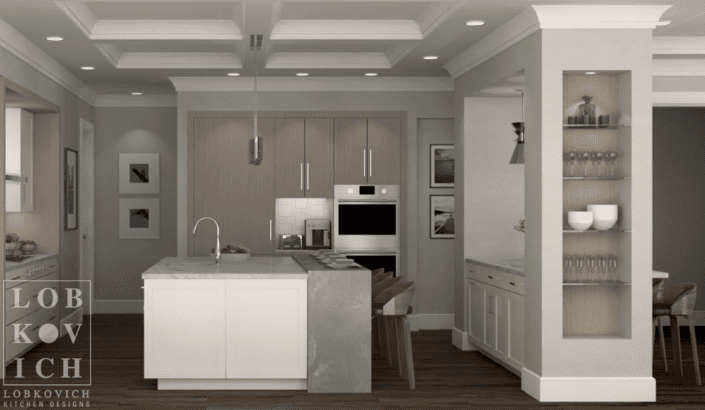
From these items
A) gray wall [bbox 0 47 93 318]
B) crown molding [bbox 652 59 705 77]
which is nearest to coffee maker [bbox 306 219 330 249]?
gray wall [bbox 0 47 93 318]

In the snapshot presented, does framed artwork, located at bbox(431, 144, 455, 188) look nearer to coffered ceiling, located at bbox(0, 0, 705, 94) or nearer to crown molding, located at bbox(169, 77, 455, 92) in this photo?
crown molding, located at bbox(169, 77, 455, 92)

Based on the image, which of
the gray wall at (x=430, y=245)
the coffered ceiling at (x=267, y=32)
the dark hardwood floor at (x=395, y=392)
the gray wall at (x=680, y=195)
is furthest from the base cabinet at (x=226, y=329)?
the gray wall at (x=680, y=195)

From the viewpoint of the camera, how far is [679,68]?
6305 millimetres

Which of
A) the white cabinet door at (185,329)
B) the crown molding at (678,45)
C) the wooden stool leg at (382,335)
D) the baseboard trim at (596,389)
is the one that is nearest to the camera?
the baseboard trim at (596,389)

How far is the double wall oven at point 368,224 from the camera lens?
7738 mm

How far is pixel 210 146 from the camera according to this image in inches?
302

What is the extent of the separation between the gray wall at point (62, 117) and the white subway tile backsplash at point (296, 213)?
217 cm

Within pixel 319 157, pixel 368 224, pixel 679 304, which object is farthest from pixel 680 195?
pixel 319 157

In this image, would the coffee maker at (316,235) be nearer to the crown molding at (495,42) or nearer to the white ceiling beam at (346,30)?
the crown molding at (495,42)

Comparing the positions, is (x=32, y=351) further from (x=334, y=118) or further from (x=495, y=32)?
(x=495, y=32)

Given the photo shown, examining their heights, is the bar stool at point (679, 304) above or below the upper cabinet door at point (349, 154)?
below

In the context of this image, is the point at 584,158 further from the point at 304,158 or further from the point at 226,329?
the point at 304,158

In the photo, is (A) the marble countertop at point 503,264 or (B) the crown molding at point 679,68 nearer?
(A) the marble countertop at point 503,264

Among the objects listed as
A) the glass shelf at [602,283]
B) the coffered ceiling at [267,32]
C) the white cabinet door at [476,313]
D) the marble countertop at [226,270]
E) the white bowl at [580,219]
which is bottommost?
the white cabinet door at [476,313]
